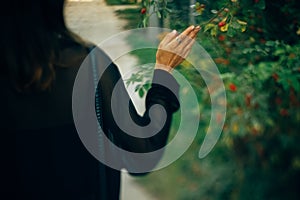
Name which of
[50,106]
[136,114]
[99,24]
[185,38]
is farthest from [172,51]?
[99,24]

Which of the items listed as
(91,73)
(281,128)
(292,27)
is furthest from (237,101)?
(91,73)

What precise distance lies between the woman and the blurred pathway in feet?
2.91

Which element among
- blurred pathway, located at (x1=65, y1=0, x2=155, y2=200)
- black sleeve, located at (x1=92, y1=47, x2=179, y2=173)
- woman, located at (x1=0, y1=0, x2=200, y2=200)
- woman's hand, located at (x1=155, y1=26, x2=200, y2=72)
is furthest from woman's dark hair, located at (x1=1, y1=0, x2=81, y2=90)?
blurred pathway, located at (x1=65, y1=0, x2=155, y2=200)

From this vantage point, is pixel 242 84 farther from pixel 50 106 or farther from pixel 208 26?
pixel 50 106

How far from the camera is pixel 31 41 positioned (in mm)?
1192

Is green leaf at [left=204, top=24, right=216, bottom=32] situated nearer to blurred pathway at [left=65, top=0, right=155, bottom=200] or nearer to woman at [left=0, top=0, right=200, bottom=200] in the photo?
blurred pathway at [left=65, top=0, right=155, bottom=200]

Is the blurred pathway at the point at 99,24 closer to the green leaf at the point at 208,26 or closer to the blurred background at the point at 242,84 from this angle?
the blurred background at the point at 242,84

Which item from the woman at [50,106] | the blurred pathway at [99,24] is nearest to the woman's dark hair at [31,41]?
the woman at [50,106]

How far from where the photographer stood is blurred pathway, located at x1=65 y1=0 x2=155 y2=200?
7.88ft

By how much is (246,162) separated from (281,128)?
0.32 meters

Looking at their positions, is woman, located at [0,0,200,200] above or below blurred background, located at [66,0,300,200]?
above

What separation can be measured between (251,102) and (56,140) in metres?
1.53

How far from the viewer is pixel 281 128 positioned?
2.83m

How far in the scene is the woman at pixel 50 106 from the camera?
3.92 ft
